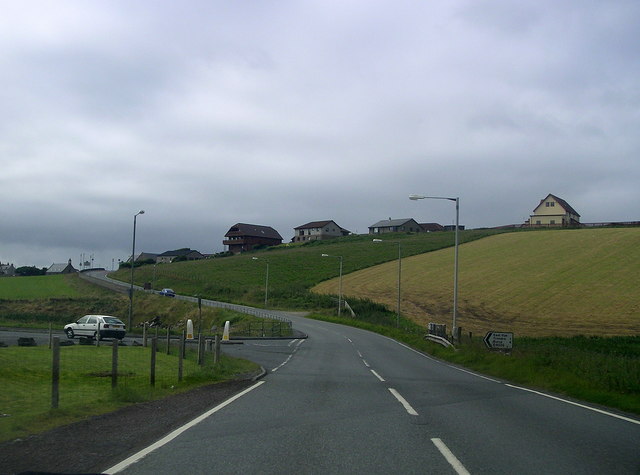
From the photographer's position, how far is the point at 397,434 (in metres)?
9.74

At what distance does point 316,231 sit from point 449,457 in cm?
15214

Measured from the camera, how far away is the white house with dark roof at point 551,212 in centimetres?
12912

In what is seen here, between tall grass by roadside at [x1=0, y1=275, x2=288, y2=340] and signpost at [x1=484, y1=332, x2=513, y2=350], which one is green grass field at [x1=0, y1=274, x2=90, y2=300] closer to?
tall grass by roadside at [x1=0, y1=275, x2=288, y2=340]

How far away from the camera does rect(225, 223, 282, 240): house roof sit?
15025cm

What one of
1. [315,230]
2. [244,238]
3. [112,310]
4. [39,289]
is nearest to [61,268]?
[244,238]

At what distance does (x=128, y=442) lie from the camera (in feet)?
29.1

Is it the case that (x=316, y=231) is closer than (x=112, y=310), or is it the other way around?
(x=112, y=310)

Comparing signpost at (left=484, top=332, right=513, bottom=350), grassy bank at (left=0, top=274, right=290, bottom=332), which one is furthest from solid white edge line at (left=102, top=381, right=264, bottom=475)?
grassy bank at (left=0, top=274, right=290, bottom=332)

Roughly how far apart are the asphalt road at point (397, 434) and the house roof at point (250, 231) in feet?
438

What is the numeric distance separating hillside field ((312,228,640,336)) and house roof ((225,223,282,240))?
62.6 metres

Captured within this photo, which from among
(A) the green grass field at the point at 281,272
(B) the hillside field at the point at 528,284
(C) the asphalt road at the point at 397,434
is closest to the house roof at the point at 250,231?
(A) the green grass field at the point at 281,272

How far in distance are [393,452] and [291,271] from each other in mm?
92350

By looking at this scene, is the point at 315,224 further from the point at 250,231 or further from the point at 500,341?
the point at 500,341

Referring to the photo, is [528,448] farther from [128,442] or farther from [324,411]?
[128,442]
